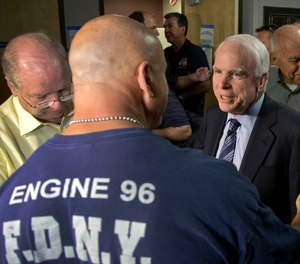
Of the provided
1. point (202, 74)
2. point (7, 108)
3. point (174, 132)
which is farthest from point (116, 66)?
point (202, 74)

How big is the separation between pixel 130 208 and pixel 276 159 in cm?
96

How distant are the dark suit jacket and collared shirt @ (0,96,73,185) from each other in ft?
2.58

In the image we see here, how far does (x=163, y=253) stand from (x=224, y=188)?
0.53 feet

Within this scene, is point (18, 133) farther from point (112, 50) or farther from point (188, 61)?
point (188, 61)

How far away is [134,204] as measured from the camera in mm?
630

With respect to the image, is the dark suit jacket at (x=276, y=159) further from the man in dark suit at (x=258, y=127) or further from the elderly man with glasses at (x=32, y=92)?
the elderly man with glasses at (x=32, y=92)

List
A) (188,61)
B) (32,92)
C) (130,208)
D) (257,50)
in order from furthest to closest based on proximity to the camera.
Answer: (188,61)
(257,50)
(32,92)
(130,208)

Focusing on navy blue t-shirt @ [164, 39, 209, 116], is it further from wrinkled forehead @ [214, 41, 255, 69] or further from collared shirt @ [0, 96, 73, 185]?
collared shirt @ [0, 96, 73, 185]

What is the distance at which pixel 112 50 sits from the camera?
0.70m

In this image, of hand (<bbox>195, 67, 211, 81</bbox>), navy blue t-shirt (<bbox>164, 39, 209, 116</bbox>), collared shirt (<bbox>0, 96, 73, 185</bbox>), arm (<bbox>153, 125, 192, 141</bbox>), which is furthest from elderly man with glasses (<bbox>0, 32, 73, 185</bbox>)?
navy blue t-shirt (<bbox>164, 39, 209, 116</bbox>)

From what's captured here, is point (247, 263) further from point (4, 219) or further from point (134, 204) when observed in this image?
point (4, 219)

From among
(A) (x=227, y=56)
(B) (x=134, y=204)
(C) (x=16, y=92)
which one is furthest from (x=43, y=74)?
(B) (x=134, y=204)

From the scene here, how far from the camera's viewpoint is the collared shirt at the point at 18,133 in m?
1.34

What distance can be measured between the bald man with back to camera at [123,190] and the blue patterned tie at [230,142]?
824 mm
